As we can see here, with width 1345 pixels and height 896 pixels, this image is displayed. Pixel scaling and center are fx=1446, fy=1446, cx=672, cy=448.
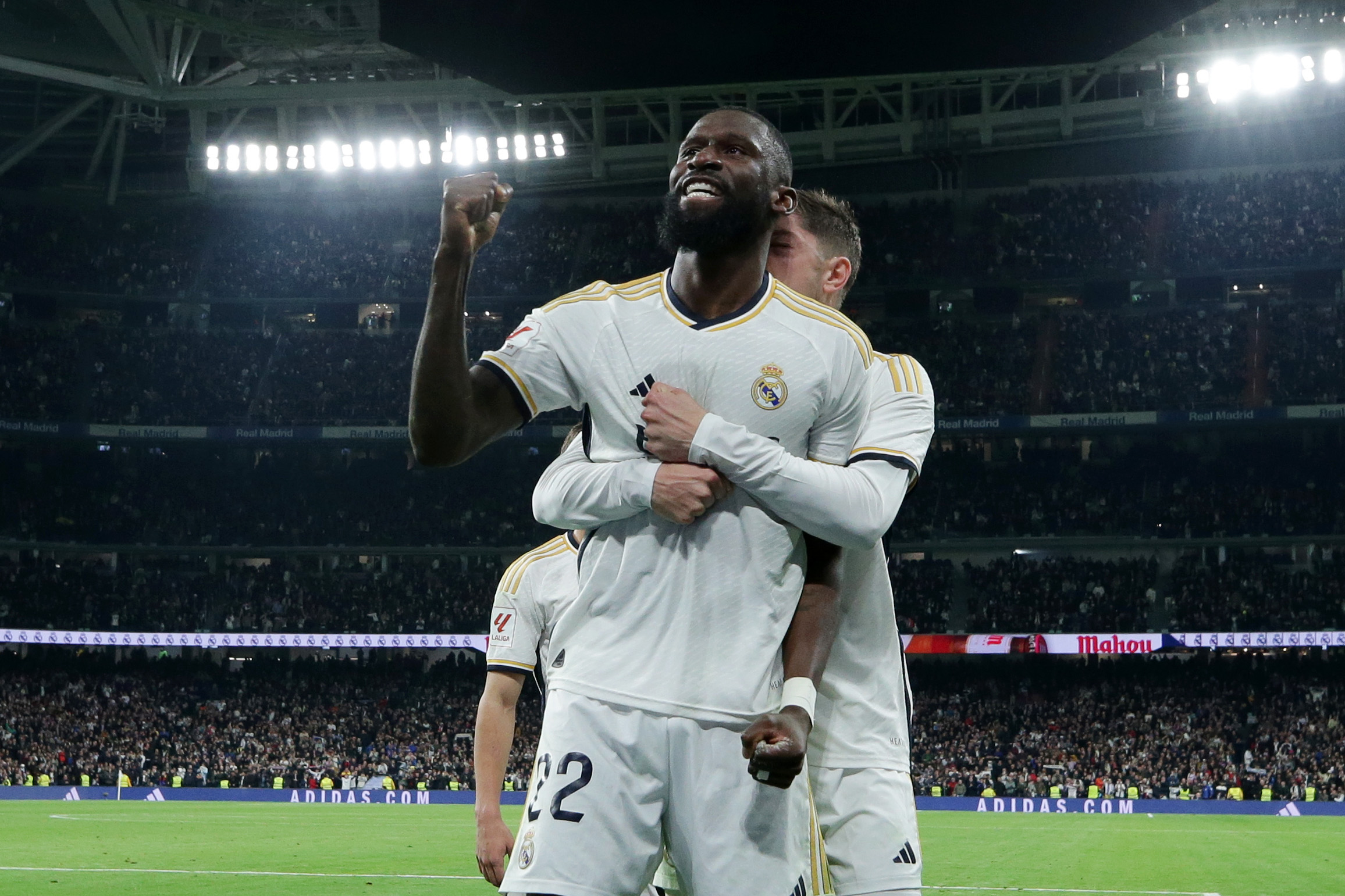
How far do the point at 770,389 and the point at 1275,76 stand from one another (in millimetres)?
38813

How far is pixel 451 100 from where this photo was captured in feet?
133

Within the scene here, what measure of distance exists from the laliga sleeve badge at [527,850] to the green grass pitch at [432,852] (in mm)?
Answer: 12252

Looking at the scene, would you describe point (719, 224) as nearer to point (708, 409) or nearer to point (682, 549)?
point (708, 409)

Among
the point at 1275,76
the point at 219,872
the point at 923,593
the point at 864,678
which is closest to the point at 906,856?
the point at 864,678

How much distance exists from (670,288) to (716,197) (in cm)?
27

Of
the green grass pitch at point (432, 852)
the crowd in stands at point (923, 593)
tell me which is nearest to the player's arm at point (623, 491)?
the green grass pitch at point (432, 852)

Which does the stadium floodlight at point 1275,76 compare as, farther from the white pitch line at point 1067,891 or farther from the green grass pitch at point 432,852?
the white pitch line at point 1067,891

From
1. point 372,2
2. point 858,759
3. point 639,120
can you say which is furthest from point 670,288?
point 639,120

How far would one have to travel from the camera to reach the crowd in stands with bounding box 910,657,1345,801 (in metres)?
34.8

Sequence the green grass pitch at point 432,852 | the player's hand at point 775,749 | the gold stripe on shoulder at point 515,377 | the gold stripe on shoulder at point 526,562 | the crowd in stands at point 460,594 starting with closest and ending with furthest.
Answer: the player's hand at point 775,749 → the gold stripe on shoulder at point 515,377 → the gold stripe on shoulder at point 526,562 → the green grass pitch at point 432,852 → the crowd in stands at point 460,594

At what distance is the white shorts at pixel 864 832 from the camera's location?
4.34 metres

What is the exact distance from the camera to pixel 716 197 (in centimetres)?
372

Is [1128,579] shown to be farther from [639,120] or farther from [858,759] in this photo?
[858,759]

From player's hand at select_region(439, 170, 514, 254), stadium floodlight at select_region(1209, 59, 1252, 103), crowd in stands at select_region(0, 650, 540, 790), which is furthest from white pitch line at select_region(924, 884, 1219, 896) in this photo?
stadium floodlight at select_region(1209, 59, 1252, 103)
